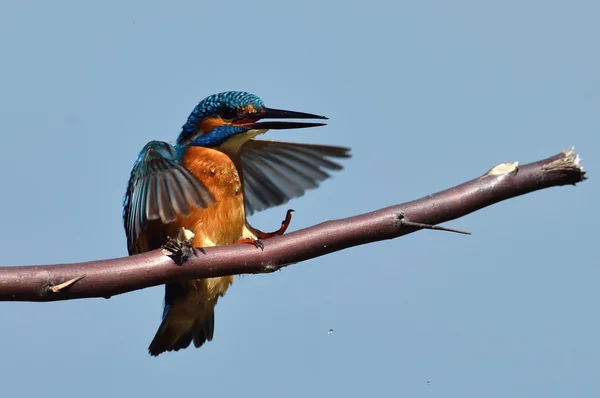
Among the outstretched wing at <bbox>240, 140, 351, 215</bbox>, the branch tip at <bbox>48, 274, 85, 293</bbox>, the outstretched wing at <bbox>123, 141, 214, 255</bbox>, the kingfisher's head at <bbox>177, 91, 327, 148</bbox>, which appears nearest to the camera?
the branch tip at <bbox>48, 274, 85, 293</bbox>

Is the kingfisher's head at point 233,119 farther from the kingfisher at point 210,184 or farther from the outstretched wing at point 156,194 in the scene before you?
the outstretched wing at point 156,194

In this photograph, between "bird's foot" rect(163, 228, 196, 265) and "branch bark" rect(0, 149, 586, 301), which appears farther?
"bird's foot" rect(163, 228, 196, 265)

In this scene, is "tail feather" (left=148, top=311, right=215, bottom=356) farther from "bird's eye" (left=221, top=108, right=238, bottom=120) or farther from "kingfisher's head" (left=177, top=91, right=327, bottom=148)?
"bird's eye" (left=221, top=108, right=238, bottom=120)

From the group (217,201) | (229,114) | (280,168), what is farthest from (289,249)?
(280,168)

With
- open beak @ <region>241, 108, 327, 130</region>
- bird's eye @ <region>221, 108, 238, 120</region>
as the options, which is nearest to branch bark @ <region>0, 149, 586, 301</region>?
open beak @ <region>241, 108, 327, 130</region>

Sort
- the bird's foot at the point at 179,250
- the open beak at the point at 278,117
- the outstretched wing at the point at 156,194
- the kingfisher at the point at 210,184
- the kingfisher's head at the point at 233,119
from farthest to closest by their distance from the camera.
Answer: the kingfisher's head at the point at 233,119
the open beak at the point at 278,117
the kingfisher at the point at 210,184
the outstretched wing at the point at 156,194
the bird's foot at the point at 179,250

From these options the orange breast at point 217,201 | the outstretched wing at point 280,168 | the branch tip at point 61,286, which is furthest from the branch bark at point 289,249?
the outstretched wing at point 280,168

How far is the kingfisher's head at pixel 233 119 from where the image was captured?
13.7 ft

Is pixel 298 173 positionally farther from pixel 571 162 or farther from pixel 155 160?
pixel 571 162

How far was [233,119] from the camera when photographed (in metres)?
4.23

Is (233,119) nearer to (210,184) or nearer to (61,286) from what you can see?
(210,184)

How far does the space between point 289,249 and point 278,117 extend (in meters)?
1.27

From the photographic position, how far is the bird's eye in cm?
422

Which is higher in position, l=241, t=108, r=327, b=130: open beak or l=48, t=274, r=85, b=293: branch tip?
l=241, t=108, r=327, b=130: open beak
